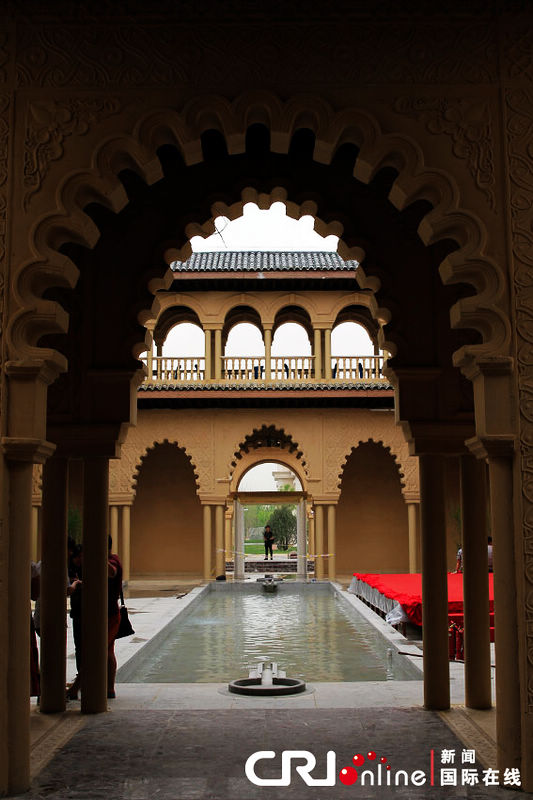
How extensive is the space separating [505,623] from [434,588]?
2588mm

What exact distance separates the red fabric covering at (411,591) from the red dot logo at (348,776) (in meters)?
6.71

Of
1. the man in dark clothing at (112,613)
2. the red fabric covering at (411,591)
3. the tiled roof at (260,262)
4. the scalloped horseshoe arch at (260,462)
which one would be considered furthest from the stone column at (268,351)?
the man in dark clothing at (112,613)

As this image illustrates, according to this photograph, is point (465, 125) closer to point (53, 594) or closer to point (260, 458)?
point (53, 594)

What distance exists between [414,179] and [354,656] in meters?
8.45

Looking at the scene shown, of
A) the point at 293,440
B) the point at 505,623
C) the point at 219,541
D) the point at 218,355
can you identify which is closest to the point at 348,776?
the point at 505,623

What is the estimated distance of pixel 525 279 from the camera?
4.96 meters

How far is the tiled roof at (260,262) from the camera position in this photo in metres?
24.9

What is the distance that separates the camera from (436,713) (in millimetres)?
6906

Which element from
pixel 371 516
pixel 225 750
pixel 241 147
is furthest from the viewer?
pixel 371 516

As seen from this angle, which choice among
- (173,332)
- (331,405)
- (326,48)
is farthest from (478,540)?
(173,332)

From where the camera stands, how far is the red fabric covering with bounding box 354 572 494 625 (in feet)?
39.6

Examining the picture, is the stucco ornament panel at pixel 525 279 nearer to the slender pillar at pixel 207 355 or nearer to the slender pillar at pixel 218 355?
the slender pillar at pixel 218 355

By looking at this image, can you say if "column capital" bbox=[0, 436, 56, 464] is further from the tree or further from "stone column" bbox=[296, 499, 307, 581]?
the tree

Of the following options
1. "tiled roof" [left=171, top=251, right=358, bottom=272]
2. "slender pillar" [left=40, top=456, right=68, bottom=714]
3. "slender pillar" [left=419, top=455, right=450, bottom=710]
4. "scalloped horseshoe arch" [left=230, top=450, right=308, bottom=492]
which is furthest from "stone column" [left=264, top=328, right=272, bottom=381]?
"slender pillar" [left=40, top=456, right=68, bottom=714]
